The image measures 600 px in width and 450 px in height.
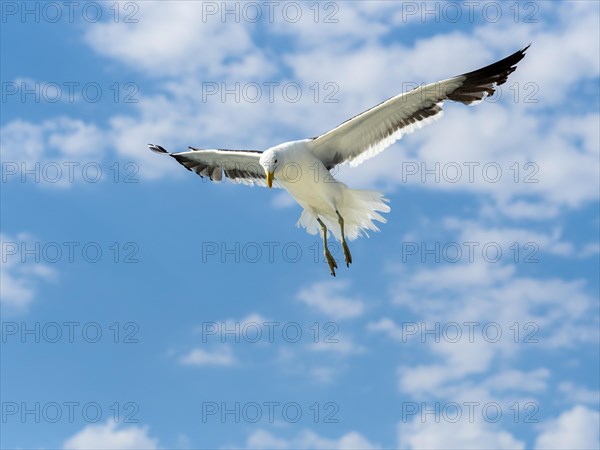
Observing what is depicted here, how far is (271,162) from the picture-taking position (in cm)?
1571

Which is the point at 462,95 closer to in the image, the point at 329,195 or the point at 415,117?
the point at 415,117

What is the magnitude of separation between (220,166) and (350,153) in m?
2.69

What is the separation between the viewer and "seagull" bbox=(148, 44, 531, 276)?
15.7m

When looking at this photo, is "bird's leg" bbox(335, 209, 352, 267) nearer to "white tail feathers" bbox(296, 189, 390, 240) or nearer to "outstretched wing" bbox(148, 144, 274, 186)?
"white tail feathers" bbox(296, 189, 390, 240)

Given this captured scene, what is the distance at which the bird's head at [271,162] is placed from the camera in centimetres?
1573

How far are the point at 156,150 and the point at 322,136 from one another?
3833mm

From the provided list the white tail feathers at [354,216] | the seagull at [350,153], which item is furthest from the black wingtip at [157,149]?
the white tail feathers at [354,216]

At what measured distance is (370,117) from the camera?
16.0 m

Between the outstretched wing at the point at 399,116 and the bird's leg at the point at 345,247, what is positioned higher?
the outstretched wing at the point at 399,116

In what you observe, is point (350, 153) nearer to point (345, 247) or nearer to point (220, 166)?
point (345, 247)

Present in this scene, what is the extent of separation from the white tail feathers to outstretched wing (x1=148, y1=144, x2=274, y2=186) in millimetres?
1377

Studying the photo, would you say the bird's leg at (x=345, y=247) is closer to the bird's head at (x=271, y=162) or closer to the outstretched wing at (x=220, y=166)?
the bird's head at (x=271, y=162)

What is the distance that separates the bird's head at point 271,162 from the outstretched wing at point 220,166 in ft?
5.82

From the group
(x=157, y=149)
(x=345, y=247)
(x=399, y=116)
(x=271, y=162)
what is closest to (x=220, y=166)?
(x=157, y=149)
